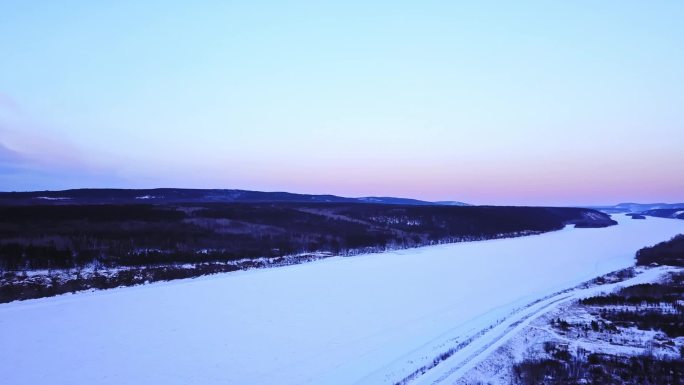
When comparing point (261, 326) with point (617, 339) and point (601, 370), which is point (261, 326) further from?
point (617, 339)

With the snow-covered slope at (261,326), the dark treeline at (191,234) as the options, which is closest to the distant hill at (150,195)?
the dark treeline at (191,234)

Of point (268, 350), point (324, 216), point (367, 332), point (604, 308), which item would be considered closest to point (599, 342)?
point (604, 308)

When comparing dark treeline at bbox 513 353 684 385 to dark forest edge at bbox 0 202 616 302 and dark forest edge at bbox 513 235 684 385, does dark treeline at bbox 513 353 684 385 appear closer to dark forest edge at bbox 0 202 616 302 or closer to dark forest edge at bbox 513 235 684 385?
dark forest edge at bbox 513 235 684 385

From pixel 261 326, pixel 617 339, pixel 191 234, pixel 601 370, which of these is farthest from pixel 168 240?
pixel 601 370

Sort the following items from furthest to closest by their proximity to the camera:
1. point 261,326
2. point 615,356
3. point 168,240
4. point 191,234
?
point 191,234 → point 168,240 → point 261,326 → point 615,356

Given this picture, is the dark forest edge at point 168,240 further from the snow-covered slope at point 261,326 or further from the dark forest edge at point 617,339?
the dark forest edge at point 617,339

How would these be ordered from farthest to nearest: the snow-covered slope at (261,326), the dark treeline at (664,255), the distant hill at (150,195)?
1. the distant hill at (150,195)
2. the dark treeline at (664,255)
3. the snow-covered slope at (261,326)
